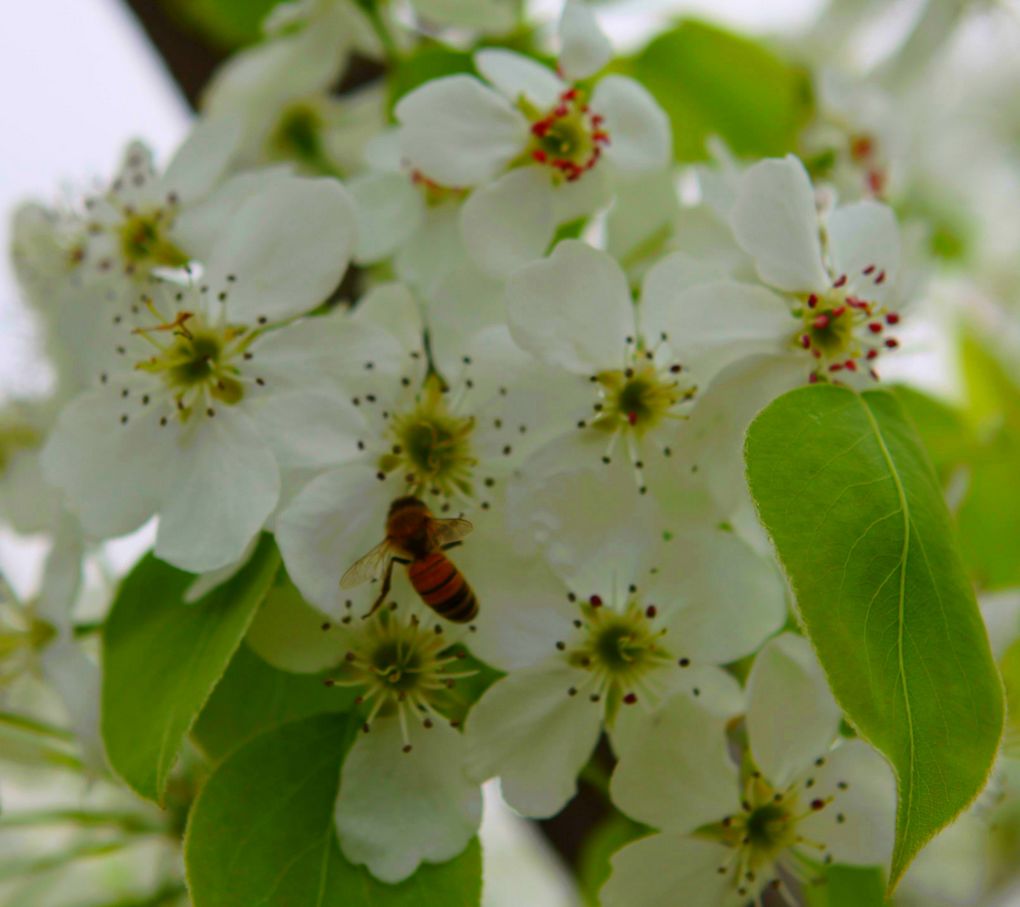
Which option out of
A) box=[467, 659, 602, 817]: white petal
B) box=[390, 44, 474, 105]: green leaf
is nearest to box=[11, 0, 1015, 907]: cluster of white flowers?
box=[467, 659, 602, 817]: white petal

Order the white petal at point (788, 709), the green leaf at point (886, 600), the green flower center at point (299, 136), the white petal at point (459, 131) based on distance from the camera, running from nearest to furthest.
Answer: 1. the green leaf at point (886, 600)
2. the white petal at point (788, 709)
3. the white petal at point (459, 131)
4. the green flower center at point (299, 136)

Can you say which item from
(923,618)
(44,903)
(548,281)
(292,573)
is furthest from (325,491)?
(44,903)

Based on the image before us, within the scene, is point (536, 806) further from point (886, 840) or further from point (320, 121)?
point (320, 121)

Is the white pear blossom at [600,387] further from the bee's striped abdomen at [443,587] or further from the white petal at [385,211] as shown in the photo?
the white petal at [385,211]

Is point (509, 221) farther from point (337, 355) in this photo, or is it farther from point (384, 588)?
point (384, 588)

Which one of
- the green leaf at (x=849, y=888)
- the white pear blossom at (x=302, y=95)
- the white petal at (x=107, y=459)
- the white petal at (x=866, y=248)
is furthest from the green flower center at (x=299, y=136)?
the green leaf at (x=849, y=888)

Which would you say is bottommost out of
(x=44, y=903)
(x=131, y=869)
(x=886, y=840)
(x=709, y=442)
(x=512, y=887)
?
(x=512, y=887)

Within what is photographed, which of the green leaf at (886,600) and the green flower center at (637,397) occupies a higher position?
the green flower center at (637,397)

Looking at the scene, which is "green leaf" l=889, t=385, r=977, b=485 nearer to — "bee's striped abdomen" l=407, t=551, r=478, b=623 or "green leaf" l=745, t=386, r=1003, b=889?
"green leaf" l=745, t=386, r=1003, b=889
